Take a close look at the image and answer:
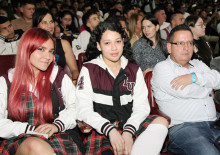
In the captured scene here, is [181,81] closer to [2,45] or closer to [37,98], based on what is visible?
[37,98]

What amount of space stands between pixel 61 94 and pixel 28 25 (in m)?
2.56

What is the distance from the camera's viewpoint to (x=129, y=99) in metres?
1.77

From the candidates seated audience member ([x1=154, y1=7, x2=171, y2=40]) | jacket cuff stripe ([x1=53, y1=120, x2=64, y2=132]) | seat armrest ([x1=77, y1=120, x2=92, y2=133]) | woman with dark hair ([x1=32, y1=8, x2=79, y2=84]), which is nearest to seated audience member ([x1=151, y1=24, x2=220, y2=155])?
seat armrest ([x1=77, y1=120, x2=92, y2=133])

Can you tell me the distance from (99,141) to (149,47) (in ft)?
5.67

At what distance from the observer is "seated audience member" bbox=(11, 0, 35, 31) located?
3758 mm

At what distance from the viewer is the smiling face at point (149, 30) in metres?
3.09

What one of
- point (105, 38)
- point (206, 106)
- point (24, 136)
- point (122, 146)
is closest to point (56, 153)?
point (24, 136)

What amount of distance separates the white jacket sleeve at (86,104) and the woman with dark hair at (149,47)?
1.25 meters

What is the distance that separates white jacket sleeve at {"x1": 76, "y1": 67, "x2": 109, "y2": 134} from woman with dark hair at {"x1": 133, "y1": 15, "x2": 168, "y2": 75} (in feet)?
4.09

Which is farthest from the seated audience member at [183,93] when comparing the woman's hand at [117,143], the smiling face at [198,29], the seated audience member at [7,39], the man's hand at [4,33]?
the man's hand at [4,33]

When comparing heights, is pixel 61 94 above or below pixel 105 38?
below

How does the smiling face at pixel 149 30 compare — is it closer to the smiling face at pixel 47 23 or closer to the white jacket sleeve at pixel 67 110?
the smiling face at pixel 47 23

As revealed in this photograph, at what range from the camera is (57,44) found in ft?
8.49

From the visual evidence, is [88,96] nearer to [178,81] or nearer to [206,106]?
[178,81]
